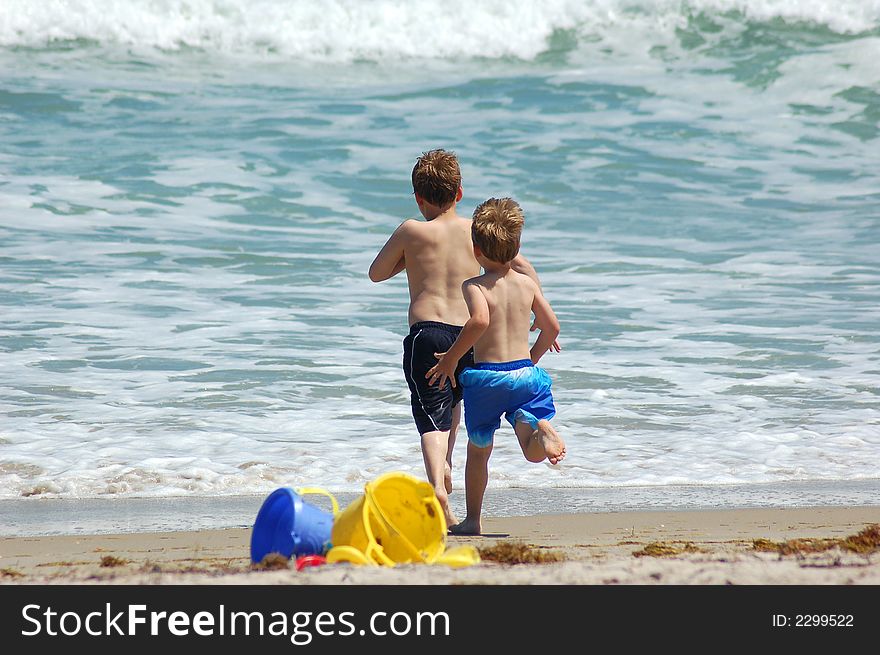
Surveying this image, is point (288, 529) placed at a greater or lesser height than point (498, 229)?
lesser

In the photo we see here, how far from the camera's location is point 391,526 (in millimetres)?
2807

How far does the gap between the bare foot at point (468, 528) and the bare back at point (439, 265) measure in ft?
2.46

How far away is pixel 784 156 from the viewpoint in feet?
46.3

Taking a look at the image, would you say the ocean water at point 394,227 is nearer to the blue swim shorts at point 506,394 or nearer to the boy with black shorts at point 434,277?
the boy with black shorts at point 434,277

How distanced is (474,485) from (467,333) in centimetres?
60

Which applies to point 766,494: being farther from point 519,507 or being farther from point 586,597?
point 586,597

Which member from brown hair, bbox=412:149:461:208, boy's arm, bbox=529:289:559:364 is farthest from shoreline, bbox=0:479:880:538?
brown hair, bbox=412:149:461:208

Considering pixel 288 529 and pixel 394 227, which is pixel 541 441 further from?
pixel 394 227

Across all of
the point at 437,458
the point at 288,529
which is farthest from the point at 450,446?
the point at 288,529

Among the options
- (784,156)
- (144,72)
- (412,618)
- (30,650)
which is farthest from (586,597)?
(144,72)

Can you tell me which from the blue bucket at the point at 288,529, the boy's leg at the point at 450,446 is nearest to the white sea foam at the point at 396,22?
the boy's leg at the point at 450,446

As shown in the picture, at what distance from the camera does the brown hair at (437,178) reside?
149 inches

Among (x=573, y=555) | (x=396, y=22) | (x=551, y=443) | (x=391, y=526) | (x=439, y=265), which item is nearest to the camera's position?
(x=391, y=526)

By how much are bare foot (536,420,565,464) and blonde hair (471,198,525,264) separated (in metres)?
0.61
